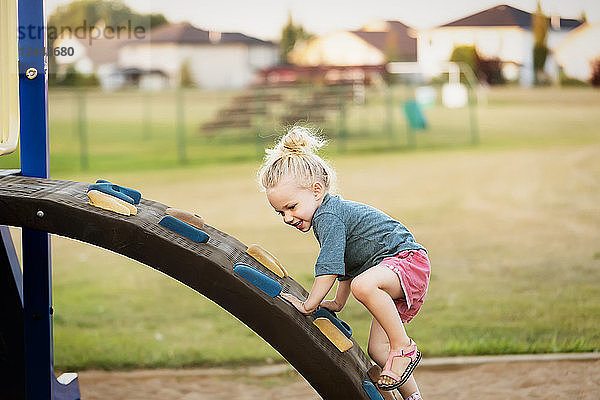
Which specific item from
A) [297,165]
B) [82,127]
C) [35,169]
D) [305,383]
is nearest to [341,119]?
[82,127]

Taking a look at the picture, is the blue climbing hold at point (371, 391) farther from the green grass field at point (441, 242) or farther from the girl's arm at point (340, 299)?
the green grass field at point (441, 242)

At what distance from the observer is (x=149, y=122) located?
2000 centimetres

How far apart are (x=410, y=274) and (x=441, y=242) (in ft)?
21.1

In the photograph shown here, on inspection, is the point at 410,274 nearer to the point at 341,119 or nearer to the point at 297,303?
the point at 297,303

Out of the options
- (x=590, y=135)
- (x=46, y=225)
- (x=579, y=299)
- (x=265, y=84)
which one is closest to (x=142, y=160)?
(x=265, y=84)

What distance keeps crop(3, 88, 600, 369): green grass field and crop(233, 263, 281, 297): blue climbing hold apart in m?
2.27

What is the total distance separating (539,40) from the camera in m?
15.8

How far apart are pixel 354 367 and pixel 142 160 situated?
49.8ft

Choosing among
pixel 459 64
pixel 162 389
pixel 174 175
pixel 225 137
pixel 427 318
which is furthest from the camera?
pixel 225 137

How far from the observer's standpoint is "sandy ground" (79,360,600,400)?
3.93m

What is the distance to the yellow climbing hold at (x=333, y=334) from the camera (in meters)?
2.49

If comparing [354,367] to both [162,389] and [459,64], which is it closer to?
[162,389]

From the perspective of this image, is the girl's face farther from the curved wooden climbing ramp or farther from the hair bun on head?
the curved wooden climbing ramp

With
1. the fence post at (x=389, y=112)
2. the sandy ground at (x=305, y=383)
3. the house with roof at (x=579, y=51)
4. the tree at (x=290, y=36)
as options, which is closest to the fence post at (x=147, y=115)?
the tree at (x=290, y=36)
